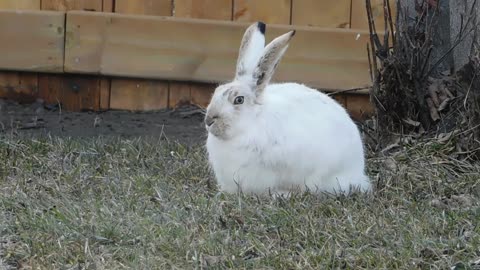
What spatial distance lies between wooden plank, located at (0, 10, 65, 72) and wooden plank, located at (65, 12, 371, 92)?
0.07 metres

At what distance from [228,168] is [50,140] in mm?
1405

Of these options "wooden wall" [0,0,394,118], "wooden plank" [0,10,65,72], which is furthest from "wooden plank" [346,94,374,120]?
"wooden plank" [0,10,65,72]

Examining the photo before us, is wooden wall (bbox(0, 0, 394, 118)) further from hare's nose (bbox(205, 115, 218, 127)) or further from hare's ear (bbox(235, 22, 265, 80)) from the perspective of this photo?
hare's nose (bbox(205, 115, 218, 127))

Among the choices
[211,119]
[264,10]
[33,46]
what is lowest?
[33,46]

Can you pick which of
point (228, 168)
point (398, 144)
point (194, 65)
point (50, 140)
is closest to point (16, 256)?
point (228, 168)

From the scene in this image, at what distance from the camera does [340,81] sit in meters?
6.46

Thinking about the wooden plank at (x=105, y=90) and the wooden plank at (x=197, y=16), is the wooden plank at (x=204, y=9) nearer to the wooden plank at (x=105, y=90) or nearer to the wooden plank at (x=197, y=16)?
the wooden plank at (x=197, y=16)

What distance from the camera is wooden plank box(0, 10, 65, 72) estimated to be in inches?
254

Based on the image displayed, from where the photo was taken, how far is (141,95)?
21.5 ft

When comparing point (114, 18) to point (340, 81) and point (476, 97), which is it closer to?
point (340, 81)

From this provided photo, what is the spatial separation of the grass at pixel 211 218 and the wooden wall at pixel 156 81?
1.09 m

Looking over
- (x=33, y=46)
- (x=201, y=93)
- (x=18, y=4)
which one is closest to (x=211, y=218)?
(x=201, y=93)

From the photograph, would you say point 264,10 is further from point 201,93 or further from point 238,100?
point 238,100

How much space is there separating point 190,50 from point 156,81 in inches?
11.4
